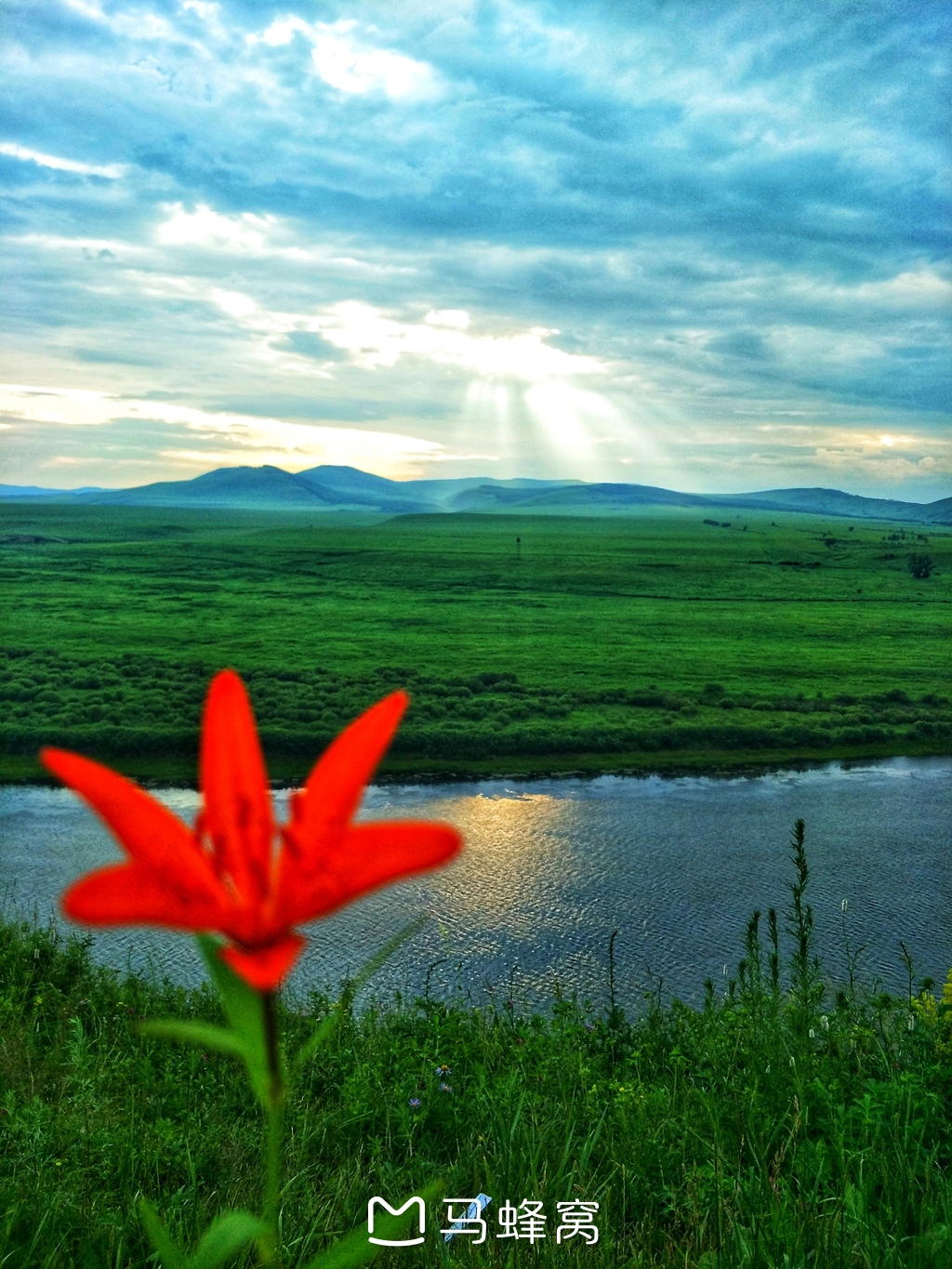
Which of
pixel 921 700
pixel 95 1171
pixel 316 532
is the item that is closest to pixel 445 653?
pixel 921 700

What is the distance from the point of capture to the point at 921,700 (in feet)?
99.8

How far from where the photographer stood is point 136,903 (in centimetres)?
51

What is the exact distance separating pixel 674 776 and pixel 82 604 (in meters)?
42.9

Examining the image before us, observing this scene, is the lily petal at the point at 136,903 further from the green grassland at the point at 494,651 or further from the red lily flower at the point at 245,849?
the green grassland at the point at 494,651

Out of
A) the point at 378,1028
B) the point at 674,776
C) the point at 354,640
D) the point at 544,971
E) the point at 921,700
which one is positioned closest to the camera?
the point at 378,1028

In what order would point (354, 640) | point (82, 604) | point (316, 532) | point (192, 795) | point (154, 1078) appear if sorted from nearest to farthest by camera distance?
point (154, 1078) < point (192, 795) < point (354, 640) < point (82, 604) < point (316, 532)

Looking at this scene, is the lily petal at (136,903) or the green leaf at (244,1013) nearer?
the lily petal at (136,903)

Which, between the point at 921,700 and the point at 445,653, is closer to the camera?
the point at 921,700

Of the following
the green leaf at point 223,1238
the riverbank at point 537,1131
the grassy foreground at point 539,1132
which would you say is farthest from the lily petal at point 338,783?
the riverbank at point 537,1131

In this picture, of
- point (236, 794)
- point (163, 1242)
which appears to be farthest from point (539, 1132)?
point (236, 794)

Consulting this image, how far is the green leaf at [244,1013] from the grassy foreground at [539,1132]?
138 cm

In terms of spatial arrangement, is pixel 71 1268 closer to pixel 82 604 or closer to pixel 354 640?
pixel 354 640

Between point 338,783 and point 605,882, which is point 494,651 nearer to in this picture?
point 605,882

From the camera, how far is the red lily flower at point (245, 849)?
51 centimetres
